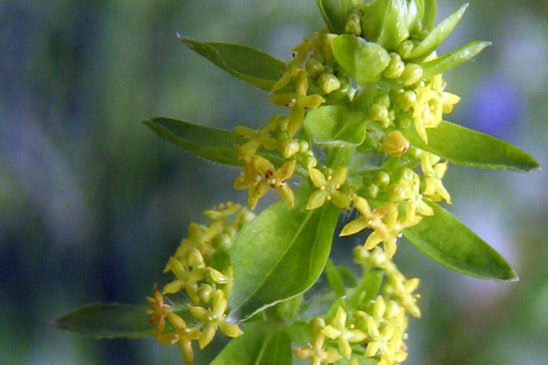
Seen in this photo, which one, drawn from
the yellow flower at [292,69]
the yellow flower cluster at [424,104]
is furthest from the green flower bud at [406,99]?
the yellow flower at [292,69]

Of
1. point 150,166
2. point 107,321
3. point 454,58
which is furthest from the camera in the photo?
point 150,166

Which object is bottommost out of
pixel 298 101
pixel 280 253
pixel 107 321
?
pixel 107 321

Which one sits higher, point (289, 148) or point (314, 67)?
point (314, 67)

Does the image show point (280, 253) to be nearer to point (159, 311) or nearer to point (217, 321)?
point (217, 321)

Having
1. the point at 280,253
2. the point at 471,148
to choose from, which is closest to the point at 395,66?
the point at 471,148

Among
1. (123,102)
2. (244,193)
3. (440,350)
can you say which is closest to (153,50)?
(123,102)

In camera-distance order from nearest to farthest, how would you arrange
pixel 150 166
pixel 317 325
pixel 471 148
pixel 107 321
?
pixel 471 148 < pixel 317 325 < pixel 107 321 < pixel 150 166

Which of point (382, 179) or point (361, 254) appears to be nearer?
point (382, 179)

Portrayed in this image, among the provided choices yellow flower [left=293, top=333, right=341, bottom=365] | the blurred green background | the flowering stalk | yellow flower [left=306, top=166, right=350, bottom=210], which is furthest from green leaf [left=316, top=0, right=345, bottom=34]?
the blurred green background
